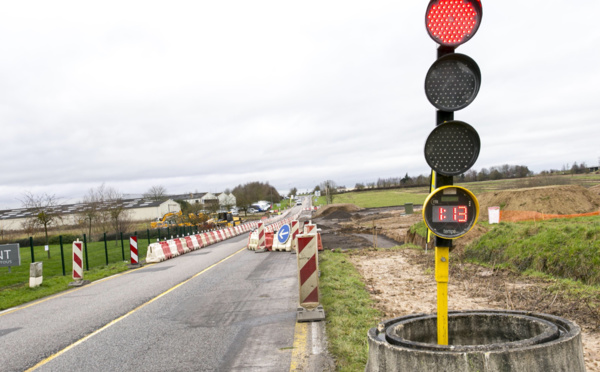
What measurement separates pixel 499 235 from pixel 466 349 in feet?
40.0

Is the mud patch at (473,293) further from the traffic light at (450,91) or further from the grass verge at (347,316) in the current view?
the traffic light at (450,91)

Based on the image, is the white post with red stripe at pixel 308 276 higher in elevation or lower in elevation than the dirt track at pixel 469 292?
higher

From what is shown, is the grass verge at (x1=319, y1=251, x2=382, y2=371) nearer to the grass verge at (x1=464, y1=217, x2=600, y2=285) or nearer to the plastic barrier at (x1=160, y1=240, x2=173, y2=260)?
the grass verge at (x1=464, y1=217, x2=600, y2=285)

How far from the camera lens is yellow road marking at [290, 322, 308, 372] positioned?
557 centimetres

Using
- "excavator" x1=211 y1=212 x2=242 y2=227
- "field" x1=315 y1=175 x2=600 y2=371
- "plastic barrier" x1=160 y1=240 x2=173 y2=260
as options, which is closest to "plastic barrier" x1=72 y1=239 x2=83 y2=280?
"plastic barrier" x1=160 y1=240 x2=173 y2=260

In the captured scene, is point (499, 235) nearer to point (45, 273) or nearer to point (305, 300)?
point (305, 300)

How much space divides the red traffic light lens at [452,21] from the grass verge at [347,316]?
349cm

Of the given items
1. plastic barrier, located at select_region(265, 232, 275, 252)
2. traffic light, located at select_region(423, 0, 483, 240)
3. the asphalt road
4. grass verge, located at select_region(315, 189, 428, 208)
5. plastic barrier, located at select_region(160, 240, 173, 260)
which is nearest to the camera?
traffic light, located at select_region(423, 0, 483, 240)

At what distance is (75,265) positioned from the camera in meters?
15.0

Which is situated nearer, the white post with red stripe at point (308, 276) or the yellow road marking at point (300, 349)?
the yellow road marking at point (300, 349)

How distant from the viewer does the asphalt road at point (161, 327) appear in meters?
6.06

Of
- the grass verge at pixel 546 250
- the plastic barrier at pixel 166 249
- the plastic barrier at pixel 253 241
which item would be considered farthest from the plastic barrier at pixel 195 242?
the grass verge at pixel 546 250

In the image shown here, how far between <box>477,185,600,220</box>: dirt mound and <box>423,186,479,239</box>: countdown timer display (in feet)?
82.8

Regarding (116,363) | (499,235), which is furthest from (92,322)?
(499,235)
